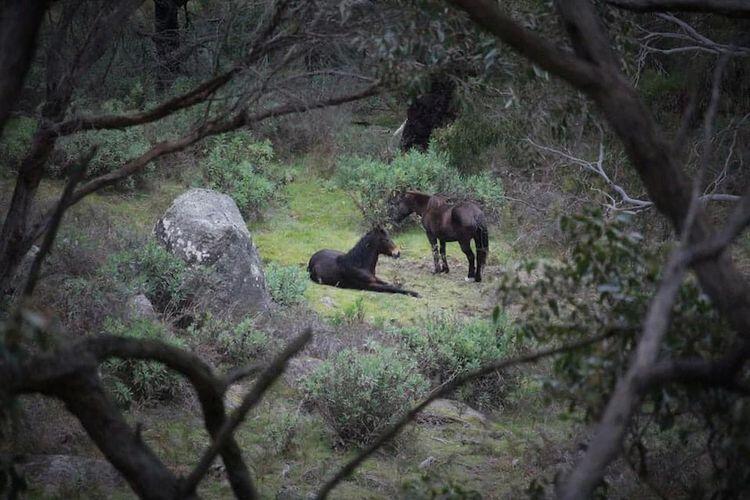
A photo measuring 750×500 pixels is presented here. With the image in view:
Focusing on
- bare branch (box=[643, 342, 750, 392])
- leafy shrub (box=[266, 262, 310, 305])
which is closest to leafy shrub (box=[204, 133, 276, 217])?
leafy shrub (box=[266, 262, 310, 305])

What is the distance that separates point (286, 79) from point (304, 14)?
568 mm

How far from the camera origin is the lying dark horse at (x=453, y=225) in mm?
A: 13867

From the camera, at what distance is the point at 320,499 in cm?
324

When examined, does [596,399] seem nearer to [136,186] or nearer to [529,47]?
[529,47]

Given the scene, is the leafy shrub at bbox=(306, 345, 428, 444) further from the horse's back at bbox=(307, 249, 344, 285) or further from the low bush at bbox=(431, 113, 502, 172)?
the low bush at bbox=(431, 113, 502, 172)

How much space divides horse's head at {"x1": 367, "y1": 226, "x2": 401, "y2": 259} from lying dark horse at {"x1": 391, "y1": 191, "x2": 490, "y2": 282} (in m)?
0.68

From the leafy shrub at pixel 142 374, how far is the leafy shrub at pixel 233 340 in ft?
2.90

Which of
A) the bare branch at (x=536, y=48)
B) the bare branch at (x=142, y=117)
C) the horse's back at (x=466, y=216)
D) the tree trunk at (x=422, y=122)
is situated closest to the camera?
the bare branch at (x=536, y=48)

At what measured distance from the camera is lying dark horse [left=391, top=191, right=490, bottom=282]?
1387 centimetres

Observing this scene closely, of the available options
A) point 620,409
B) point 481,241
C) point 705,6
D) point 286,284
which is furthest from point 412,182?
point 620,409

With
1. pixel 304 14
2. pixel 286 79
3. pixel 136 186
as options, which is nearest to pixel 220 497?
pixel 286 79

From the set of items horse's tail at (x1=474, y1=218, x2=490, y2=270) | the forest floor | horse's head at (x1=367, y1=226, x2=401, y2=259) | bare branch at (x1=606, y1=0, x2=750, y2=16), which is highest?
bare branch at (x1=606, y1=0, x2=750, y2=16)

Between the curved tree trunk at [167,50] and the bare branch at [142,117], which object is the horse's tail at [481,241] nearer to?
the curved tree trunk at [167,50]

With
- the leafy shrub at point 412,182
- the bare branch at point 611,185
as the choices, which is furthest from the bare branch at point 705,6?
the leafy shrub at point 412,182
